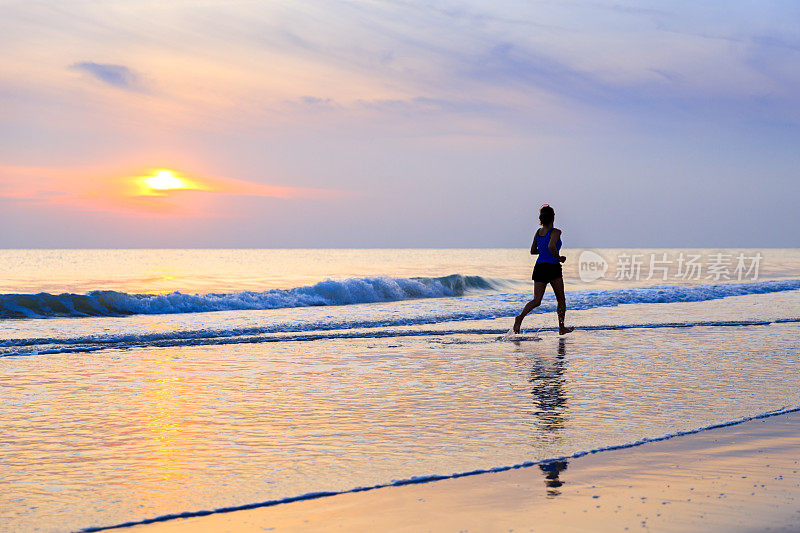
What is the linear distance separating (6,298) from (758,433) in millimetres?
18100

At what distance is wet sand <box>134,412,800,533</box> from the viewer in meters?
3.53

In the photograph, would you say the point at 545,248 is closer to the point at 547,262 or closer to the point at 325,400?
the point at 547,262

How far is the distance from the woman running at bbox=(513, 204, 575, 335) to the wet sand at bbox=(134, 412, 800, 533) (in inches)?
295

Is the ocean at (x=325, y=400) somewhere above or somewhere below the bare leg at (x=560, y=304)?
below

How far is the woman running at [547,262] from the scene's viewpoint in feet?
40.0

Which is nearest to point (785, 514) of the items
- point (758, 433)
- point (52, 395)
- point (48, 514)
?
point (758, 433)

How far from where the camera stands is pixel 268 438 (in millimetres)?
5230

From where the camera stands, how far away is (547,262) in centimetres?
1243

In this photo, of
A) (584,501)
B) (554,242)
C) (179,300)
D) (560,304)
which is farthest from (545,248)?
(179,300)

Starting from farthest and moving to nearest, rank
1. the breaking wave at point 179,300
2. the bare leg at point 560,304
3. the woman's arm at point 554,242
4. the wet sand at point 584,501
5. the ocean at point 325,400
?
the breaking wave at point 179,300 < the bare leg at point 560,304 < the woman's arm at point 554,242 < the ocean at point 325,400 < the wet sand at point 584,501

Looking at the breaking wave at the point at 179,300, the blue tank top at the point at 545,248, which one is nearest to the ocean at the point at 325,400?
the blue tank top at the point at 545,248

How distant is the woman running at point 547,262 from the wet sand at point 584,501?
24.6 ft

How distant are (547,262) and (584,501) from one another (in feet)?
28.8

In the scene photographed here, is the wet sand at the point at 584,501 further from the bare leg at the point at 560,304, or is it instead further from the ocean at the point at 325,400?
the bare leg at the point at 560,304
